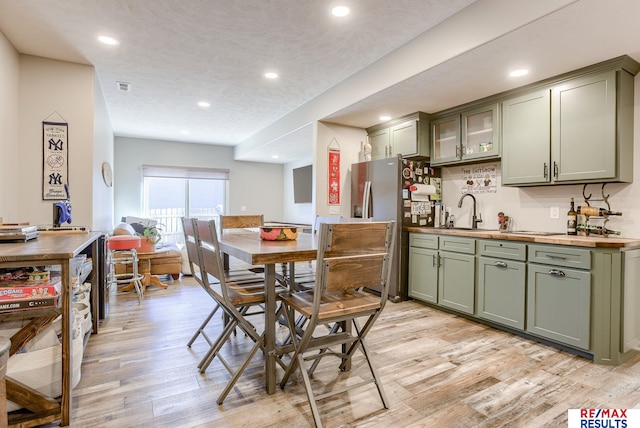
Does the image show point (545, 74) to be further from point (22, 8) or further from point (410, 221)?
point (22, 8)

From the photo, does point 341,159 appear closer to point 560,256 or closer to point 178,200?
point 560,256

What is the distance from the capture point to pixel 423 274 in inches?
144

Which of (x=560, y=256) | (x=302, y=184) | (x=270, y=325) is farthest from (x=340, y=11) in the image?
(x=302, y=184)

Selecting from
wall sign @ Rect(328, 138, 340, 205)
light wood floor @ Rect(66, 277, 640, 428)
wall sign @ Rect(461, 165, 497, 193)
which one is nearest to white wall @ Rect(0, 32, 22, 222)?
light wood floor @ Rect(66, 277, 640, 428)

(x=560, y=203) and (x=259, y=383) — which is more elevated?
(x=560, y=203)

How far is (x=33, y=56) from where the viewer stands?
10.2 ft

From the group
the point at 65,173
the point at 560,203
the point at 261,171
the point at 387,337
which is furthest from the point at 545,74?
the point at 261,171

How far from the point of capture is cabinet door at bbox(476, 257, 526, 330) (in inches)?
108

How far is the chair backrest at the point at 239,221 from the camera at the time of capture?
3176mm

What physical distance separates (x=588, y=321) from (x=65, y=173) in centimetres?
466

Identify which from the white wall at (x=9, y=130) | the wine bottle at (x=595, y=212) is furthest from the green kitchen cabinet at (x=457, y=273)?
the white wall at (x=9, y=130)

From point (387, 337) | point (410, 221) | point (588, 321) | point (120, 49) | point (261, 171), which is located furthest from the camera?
point (261, 171)

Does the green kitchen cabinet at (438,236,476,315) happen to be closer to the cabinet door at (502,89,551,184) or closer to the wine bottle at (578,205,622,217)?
the cabinet door at (502,89,551,184)

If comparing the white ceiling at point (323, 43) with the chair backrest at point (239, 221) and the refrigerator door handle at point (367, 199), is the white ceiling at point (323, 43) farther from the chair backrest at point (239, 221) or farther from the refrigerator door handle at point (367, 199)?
the chair backrest at point (239, 221)
